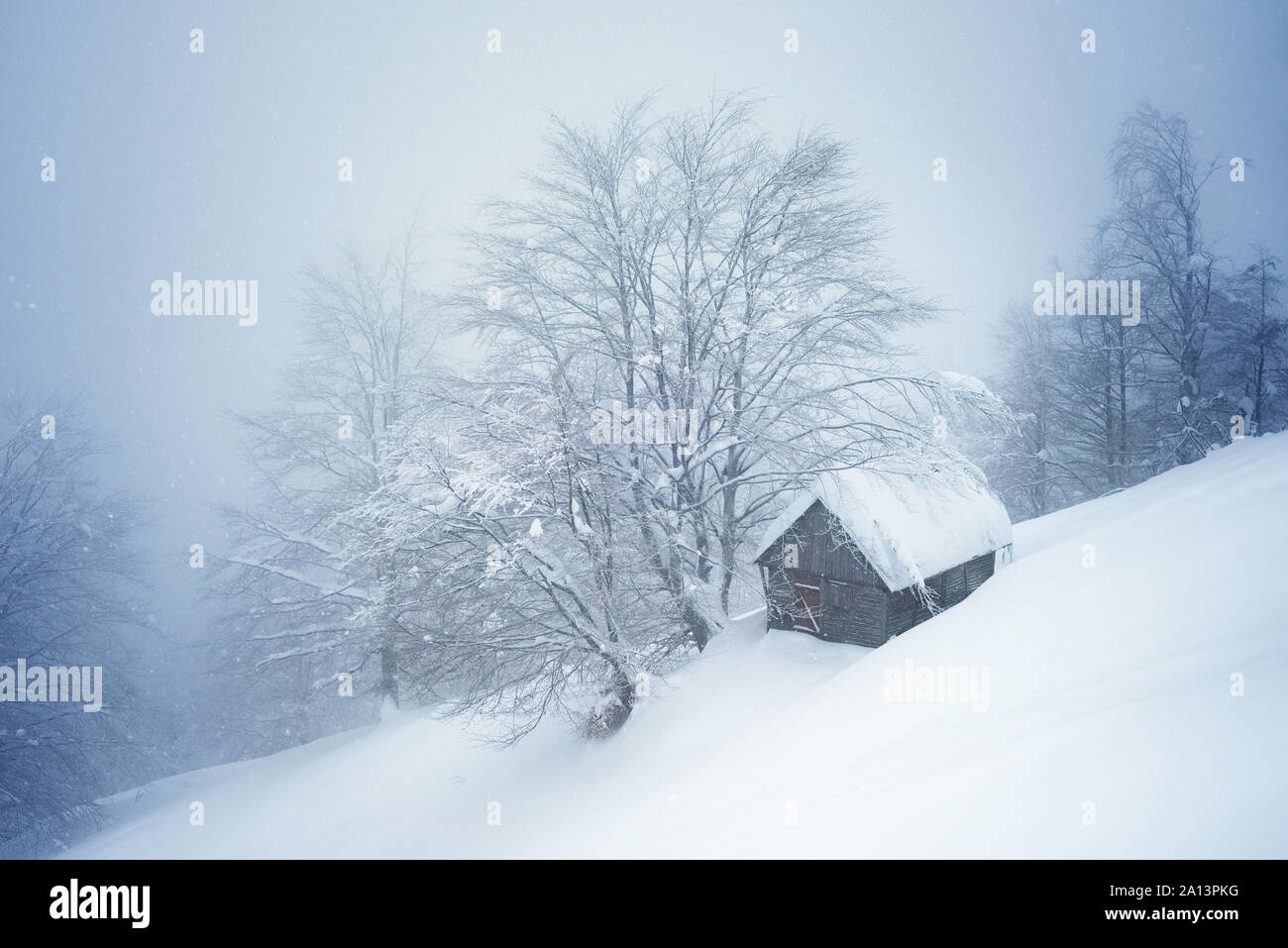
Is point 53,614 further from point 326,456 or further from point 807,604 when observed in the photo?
point 807,604

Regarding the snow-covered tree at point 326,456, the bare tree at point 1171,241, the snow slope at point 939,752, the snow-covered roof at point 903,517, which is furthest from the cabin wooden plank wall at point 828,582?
the bare tree at point 1171,241

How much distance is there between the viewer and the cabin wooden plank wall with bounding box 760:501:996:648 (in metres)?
10.8

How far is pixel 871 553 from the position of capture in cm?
1023

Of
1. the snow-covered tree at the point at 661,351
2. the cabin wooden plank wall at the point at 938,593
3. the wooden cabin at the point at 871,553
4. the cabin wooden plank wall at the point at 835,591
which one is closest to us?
the snow-covered tree at the point at 661,351

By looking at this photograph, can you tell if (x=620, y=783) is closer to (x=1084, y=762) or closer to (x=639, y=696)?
(x=639, y=696)

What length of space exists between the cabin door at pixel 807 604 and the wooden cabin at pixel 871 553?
19 mm

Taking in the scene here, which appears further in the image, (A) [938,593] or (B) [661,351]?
(A) [938,593]

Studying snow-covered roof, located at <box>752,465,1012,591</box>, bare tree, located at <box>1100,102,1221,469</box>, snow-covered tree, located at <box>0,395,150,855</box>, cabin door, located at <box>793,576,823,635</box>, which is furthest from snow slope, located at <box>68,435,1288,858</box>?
bare tree, located at <box>1100,102,1221,469</box>

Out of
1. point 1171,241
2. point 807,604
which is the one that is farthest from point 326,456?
point 1171,241

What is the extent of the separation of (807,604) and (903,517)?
2.51 metres

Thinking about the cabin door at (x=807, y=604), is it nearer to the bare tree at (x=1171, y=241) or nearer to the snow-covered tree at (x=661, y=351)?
the snow-covered tree at (x=661, y=351)

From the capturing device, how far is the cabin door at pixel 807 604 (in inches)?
453

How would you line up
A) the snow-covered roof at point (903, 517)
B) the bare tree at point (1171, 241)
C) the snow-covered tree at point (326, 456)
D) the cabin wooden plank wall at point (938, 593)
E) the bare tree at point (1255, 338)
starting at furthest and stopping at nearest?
1. the bare tree at point (1255, 338)
2. the bare tree at point (1171, 241)
3. the snow-covered tree at point (326, 456)
4. the cabin wooden plank wall at point (938, 593)
5. the snow-covered roof at point (903, 517)
